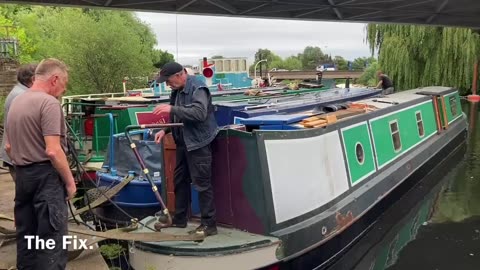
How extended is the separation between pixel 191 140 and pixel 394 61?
65.7ft

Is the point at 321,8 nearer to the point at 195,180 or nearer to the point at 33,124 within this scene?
the point at 195,180

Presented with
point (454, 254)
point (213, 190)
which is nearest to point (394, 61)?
point (454, 254)

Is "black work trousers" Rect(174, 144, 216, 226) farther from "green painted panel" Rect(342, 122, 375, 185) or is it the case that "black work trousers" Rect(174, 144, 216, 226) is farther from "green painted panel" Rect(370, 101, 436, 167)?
"green painted panel" Rect(370, 101, 436, 167)

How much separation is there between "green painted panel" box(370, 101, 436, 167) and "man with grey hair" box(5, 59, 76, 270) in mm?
5243

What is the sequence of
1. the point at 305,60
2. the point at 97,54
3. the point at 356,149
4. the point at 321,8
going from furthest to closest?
the point at 305,60 → the point at 97,54 → the point at 321,8 → the point at 356,149

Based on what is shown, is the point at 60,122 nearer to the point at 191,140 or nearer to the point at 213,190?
the point at 191,140

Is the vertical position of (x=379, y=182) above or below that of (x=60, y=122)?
below

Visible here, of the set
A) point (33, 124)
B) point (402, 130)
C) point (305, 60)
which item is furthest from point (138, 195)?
point (305, 60)

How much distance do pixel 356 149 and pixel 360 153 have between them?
0.56 feet

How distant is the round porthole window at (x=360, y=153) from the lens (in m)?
6.94

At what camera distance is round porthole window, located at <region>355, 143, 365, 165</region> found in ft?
22.8

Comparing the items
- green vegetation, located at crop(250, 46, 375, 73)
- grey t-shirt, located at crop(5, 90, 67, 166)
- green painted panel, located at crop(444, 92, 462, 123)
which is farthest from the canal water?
green vegetation, located at crop(250, 46, 375, 73)

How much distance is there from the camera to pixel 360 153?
7.04 metres

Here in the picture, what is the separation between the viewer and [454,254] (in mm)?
6672
